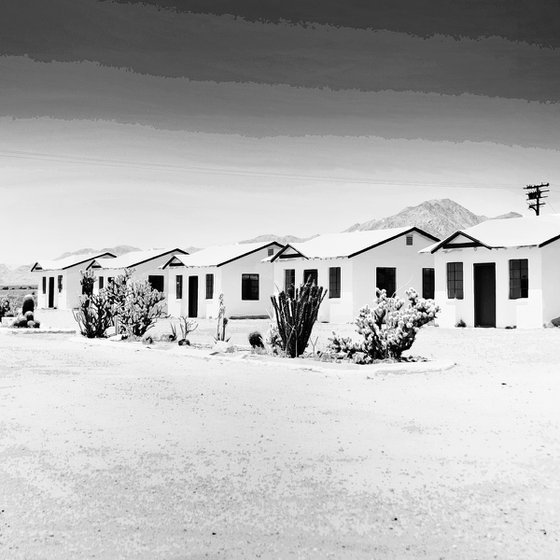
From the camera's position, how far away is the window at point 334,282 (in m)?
30.0

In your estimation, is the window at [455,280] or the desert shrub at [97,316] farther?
the window at [455,280]

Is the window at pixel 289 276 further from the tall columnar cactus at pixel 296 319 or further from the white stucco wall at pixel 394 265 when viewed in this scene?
the tall columnar cactus at pixel 296 319

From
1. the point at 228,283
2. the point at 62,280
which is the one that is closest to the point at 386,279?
the point at 228,283

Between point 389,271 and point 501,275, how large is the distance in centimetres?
684

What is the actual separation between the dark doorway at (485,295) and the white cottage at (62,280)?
93.9 ft

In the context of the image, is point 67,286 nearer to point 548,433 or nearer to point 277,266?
point 277,266

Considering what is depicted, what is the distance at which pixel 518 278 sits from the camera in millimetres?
23719

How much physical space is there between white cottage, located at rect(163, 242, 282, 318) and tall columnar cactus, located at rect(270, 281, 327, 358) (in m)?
17.6

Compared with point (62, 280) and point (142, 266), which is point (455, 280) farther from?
point (62, 280)

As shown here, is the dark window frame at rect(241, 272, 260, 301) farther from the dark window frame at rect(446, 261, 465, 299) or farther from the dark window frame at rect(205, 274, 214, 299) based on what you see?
the dark window frame at rect(446, 261, 465, 299)

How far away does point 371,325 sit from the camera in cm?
1394

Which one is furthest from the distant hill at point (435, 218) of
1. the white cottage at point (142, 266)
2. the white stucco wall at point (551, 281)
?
the white stucco wall at point (551, 281)

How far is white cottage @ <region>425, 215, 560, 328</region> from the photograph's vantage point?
2311 cm

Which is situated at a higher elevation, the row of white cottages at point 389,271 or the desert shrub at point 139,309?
the row of white cottages at point 389,271
